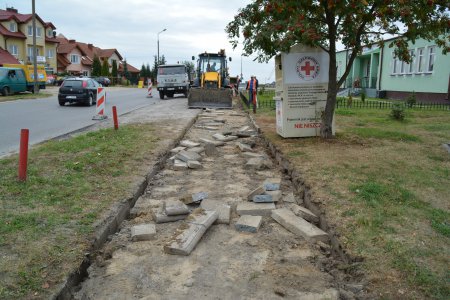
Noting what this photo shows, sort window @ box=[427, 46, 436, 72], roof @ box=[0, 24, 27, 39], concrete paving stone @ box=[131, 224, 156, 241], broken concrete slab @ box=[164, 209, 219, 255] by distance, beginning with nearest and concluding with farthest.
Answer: broken concrete slab @ box=[164, 209, 219, 255] → concrete paving stone @ box=[131, 224, 156, 241] → window @ box=[427, 46, 436, 72] → roof @ box=[0, 24, 27, 39]

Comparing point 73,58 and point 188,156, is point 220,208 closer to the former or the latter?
point 188,156

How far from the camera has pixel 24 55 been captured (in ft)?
183

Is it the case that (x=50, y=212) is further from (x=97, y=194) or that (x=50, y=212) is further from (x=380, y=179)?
(x=380, y=179)

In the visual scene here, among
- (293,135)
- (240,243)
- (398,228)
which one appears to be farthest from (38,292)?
(293,135)

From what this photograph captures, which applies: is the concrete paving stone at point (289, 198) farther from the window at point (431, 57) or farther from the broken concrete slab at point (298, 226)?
the window at point (431, 57)

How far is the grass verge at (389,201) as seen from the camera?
341 centimetres

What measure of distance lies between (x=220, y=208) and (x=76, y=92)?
18.5 metres

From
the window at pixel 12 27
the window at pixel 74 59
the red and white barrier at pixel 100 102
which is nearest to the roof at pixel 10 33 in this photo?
the window at pixel 12 27

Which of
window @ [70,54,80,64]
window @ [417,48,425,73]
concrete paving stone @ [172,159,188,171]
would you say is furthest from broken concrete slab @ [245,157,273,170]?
window @ [70,54,80,64]

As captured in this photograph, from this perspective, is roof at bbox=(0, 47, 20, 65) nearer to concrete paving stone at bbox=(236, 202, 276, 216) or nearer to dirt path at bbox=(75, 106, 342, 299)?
dirt path at bbox=(75, 106, 342, 299)

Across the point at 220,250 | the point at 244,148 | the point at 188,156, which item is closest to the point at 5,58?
the point at 244,148

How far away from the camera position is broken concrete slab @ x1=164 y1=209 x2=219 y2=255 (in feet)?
13.4

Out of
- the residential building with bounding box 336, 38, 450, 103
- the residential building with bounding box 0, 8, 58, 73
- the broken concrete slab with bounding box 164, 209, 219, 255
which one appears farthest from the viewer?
the residential building with bounding box 0, 8, 58, 73

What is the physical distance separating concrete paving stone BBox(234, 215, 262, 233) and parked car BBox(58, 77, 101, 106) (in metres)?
18.8
